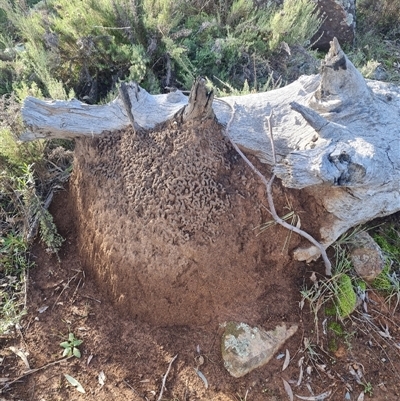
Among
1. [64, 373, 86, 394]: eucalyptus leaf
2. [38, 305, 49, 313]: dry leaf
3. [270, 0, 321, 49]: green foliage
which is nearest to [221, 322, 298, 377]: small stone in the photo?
[64, 373, 86, 394]: eucalyptus leaf

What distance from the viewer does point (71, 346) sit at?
245 cm

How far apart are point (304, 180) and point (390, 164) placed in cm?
65

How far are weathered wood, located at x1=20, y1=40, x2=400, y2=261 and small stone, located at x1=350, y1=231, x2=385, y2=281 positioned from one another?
213mm

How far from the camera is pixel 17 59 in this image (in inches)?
162

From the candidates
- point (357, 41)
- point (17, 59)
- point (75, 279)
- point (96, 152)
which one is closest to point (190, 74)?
point (96, 152)

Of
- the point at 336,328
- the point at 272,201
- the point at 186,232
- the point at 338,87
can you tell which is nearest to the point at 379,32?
the point at 338,87

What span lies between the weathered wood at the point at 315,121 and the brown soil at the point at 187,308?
0.15 metres

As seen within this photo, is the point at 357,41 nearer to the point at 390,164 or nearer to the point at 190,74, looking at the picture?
the point at 190,74

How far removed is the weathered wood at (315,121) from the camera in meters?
2.38

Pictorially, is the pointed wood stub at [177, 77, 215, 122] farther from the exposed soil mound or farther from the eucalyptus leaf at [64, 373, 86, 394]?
the eucalyptus leaf at [64, 373, 86, 394]

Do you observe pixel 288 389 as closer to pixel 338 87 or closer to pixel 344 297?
pixel 344 297

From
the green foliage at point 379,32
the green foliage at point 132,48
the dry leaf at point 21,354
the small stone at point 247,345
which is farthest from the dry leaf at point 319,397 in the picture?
the green foliage at point 379,32

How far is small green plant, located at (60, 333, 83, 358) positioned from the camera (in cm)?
242

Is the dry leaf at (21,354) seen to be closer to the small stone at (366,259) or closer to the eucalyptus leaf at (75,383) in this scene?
the eucalyptus leaf at (75,383)
